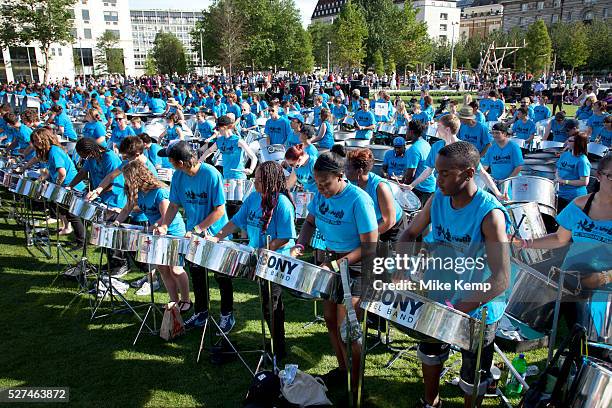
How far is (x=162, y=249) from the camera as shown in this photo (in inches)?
103

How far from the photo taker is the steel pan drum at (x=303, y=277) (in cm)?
200

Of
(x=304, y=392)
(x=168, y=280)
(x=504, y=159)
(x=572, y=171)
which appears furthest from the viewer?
(x=504, y=159)

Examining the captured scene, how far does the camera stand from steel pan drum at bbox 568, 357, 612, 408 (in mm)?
1500

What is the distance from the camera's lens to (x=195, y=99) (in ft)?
50.4

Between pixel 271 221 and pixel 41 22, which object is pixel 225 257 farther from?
pixel 41 22

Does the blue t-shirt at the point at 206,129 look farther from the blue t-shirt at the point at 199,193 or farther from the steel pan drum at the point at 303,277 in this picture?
the steel pan drum at the point at 303,277

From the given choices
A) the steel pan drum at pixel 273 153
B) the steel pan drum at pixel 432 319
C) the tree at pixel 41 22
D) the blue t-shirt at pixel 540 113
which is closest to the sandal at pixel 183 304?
the steel pan drum at pixel 432 319

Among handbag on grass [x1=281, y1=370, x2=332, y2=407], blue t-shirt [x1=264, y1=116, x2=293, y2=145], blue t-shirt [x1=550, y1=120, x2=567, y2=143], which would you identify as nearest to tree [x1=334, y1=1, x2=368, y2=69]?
blue t-shirt [x1=550, y1=120, x2=567, y2=143]

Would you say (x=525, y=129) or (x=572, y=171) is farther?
(x=525, y=129)

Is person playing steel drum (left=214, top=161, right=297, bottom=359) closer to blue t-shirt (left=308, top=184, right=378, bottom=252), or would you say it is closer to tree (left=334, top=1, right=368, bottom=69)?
blue t-shirt (left=308, top=184, right=378, bottom=252)

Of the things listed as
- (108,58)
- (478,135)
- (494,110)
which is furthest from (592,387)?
(108,58)

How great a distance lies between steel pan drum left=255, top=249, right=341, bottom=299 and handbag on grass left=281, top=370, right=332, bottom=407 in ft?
2.05

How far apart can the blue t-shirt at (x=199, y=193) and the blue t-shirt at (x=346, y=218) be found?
2.84ft

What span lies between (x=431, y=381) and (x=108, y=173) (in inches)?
130
